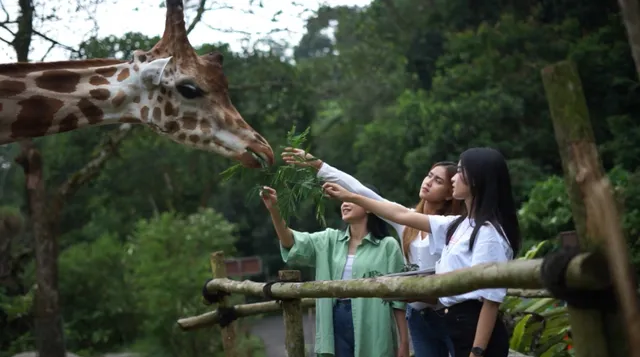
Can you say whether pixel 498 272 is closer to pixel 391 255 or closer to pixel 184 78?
pixel 391 255

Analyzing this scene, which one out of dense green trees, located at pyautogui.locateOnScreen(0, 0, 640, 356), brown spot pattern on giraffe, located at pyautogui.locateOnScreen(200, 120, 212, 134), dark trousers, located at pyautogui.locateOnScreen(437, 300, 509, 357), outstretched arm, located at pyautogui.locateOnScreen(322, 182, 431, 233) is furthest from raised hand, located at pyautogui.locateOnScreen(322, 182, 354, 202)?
dense green trees, located at pyautogui.locateOnScreen(0, 0, 640, 356)

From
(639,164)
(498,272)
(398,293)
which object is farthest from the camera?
(639,164)

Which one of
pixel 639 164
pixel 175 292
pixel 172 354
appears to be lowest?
pixel 172 354

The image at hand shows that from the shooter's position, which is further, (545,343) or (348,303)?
(545,343)

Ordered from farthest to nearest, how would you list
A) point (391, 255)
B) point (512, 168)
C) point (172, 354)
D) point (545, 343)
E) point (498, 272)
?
point (512, 168)
point (172, 354)
point (545, 343)
point (391, 255)
point (498, 272)

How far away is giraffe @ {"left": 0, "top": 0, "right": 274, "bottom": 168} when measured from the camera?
16.0 ft

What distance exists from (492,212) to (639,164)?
9.45 m

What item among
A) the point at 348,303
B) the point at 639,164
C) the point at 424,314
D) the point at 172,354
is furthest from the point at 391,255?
the point at 639,164

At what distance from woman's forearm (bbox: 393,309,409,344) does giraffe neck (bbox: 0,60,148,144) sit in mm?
1799

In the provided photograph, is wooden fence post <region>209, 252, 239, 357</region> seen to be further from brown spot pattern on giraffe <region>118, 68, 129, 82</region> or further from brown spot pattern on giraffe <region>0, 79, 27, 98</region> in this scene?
brown spot pattern on giraffe <region>0, 79, 27, 98</region>

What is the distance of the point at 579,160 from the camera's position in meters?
2.08

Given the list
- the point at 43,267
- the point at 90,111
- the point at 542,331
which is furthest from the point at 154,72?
the point at 43,267

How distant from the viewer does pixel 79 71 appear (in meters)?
4.99

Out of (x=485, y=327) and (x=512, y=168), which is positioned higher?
(x=512, y=168)
